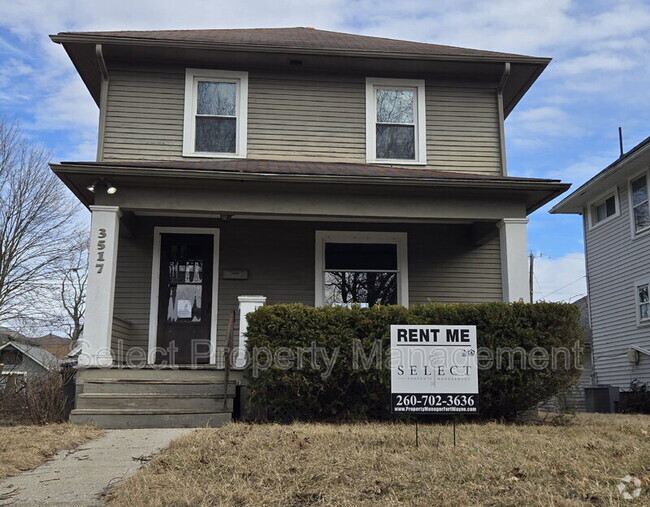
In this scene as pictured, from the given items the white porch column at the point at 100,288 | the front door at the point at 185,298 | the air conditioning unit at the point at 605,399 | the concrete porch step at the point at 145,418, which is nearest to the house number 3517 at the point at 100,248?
the white porch column at the point at 100,288

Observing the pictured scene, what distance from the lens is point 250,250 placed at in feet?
35.2

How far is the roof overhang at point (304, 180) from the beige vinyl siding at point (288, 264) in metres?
1.68

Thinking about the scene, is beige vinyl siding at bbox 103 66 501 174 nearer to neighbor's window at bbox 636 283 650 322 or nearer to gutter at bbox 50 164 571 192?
gutter at bbox 50 164 571 192

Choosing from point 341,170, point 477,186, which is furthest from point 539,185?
point 341,170

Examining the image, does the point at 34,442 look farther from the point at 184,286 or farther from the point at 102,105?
the point at 102,105

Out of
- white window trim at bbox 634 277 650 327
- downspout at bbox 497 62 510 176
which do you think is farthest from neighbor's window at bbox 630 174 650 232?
downspout at bbox 497 62 510 176

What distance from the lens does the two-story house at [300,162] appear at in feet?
32.3

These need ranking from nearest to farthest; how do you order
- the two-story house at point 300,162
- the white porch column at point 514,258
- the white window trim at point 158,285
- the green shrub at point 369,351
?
the green shrub at point 369,351
the white porch column at point 514,258
the two-story house at point 300,162
the white window trim at point 158,285

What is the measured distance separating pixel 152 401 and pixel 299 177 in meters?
3.53

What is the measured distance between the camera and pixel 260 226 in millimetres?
10828

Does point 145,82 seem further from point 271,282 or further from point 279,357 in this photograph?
point 279,357

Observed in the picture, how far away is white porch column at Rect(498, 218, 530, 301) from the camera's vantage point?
9031mm

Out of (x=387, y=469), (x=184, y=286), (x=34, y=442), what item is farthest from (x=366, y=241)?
(x=387, y=469)

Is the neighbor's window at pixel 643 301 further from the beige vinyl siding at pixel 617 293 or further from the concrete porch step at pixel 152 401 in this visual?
the concrete porch step at pixel 152 401
